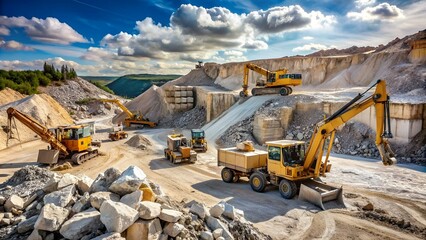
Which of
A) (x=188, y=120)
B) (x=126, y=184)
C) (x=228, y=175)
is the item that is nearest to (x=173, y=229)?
(x=126, y=184)

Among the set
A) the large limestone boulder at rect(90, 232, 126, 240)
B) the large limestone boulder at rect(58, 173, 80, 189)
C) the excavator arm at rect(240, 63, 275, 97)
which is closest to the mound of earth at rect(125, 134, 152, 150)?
the excavator arm at rect(240, 63, 275, 97)

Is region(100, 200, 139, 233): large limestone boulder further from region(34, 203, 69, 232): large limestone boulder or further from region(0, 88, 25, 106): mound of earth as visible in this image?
region(0, 88, 25, 106): mound of earth

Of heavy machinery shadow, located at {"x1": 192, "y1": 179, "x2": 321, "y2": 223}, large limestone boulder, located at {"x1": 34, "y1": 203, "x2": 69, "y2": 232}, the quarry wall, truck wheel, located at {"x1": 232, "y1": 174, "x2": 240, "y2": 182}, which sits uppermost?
the quarry wall

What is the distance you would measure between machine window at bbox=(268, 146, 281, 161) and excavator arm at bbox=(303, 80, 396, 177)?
112cm

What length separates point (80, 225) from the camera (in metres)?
6.71

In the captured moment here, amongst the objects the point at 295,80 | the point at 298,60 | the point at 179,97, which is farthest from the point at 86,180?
the point at 298,60

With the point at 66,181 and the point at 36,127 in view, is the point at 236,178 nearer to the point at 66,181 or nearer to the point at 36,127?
the point at 66,181

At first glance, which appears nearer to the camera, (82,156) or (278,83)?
(82,156)

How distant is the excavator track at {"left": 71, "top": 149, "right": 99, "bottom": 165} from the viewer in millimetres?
19172

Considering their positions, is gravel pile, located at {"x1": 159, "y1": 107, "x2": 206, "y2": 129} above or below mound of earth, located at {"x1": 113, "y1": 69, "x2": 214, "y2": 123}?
below

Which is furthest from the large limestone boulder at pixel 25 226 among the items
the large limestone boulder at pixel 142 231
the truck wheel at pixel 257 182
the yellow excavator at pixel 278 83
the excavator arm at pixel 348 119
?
the yellow excavator at pixel 278 83

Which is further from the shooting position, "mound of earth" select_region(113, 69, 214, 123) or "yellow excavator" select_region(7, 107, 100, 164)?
"mound of earth" select_region(113, 69, 214, 123)

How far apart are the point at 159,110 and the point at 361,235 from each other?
35.2 metres

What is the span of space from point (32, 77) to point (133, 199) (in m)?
65.5
